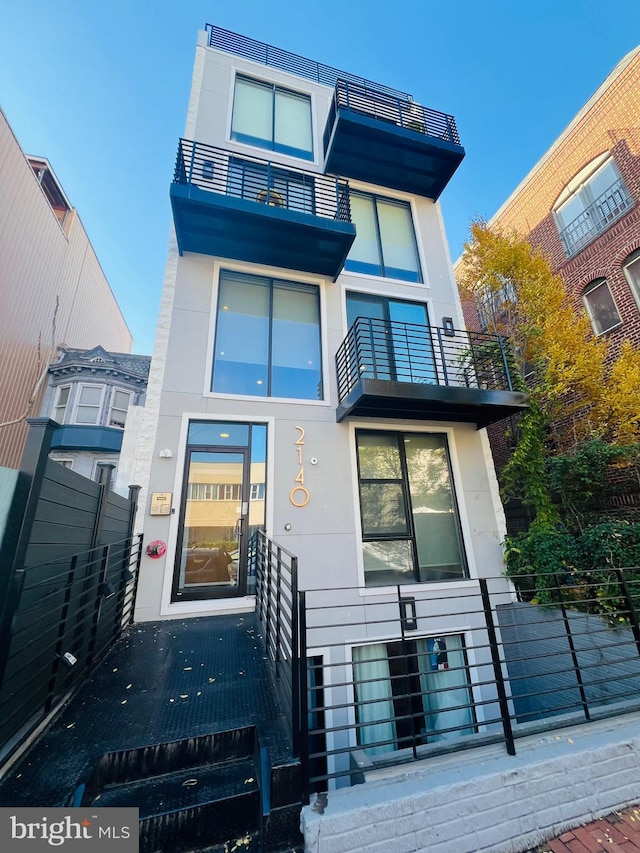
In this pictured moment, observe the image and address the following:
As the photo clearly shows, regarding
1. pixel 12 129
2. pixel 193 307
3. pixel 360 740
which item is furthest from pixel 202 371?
pixel 12 129

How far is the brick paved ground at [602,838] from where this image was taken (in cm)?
169

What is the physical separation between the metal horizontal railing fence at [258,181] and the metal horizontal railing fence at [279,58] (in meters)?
3.39

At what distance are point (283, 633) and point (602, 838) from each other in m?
2.12

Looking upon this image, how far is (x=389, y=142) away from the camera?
6.28 metres

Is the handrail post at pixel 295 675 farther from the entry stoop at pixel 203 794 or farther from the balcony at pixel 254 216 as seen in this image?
the balcony at pixel 254 216

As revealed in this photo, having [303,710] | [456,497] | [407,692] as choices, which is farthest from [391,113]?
[407,692]

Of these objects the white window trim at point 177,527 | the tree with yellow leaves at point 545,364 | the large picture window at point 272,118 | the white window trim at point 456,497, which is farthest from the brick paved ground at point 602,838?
the large picture window at point 272,118

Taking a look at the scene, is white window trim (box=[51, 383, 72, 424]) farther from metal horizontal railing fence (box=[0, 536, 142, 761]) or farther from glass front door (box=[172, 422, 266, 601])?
metal horizontal railing fence (box=[0, 536, 142, 761])

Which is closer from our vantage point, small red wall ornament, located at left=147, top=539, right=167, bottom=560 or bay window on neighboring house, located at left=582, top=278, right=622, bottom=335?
small red wall ornament, located at left=147, top=539, right=167, bottom=560

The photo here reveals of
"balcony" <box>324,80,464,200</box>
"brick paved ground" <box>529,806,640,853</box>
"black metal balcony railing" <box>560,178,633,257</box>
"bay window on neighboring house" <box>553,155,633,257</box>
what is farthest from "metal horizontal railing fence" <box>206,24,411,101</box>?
"brick paved ground" <box>529,806,640,853</box>

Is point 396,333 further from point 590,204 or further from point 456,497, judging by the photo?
point 590,204

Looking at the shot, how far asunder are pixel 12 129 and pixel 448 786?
16.9 meters

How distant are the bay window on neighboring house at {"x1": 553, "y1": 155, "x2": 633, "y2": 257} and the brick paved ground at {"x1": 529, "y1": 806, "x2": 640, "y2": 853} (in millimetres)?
9636

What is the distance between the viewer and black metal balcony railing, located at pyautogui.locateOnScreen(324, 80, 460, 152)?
Result: 21.2ft
